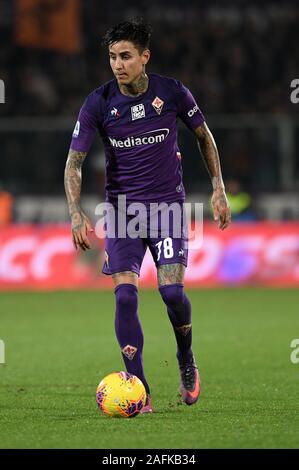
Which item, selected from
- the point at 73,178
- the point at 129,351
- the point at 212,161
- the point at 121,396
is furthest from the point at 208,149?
the point at 121,396

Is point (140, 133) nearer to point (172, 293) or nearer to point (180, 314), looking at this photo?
point (172, 293)

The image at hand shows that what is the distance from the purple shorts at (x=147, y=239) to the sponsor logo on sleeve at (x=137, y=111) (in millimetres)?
629

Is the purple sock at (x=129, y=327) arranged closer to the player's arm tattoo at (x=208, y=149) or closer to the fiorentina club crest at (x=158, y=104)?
the player's arm tattoo at (x=208, y=149)

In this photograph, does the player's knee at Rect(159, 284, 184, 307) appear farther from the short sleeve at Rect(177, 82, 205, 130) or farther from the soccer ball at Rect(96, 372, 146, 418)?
the short sleeve at Rect(177, 82, 205, 130)

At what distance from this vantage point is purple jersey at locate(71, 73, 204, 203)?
24.0 feet

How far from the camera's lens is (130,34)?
23.4 ft

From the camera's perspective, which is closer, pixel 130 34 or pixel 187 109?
pixel 130 34

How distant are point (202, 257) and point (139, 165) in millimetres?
10642

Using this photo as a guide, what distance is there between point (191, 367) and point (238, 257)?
34.8 feet

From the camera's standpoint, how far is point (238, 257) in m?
18.0

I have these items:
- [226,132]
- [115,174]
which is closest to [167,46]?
[226,132]

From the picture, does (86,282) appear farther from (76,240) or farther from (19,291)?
(76,240)

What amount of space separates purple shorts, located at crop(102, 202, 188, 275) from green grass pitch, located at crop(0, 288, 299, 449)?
0.99 m
